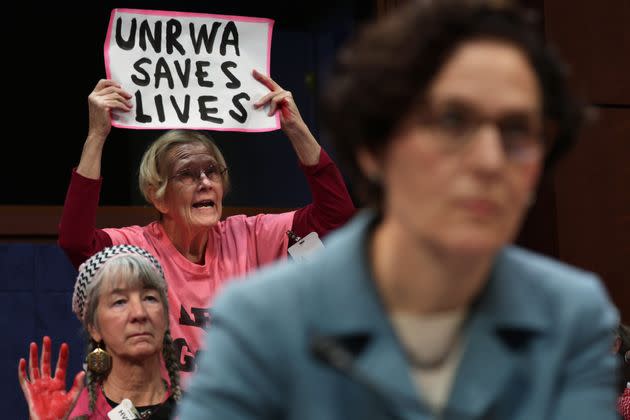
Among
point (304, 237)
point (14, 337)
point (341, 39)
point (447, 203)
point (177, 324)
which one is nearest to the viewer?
point (447, 203)

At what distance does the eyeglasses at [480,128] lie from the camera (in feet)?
4.10

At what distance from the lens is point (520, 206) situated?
1.30 metres

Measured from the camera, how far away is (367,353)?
4.22 feet

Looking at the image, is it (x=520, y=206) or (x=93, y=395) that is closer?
(x=520, y=206)

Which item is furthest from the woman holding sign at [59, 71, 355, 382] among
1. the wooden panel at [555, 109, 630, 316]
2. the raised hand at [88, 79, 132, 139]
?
the wooden panel at [555, 109, 630, 316]

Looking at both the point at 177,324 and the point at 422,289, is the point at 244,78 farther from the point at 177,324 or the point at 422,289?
the point at 422,289

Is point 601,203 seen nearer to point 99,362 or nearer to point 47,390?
point 99,362

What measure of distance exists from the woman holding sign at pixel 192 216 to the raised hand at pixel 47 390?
38 centimetres

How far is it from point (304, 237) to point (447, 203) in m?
2.86

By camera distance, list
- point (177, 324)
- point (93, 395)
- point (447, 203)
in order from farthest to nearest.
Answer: point (177, 324)
point (93, 395)
point (447, 203)

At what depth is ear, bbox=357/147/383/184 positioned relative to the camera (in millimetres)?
1358

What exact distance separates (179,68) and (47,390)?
1.36 metres

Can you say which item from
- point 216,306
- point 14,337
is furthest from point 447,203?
point 14,337

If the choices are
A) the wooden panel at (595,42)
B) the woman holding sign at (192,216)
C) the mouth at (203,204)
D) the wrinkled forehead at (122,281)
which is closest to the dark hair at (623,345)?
the woman holding sign at (192,216)
